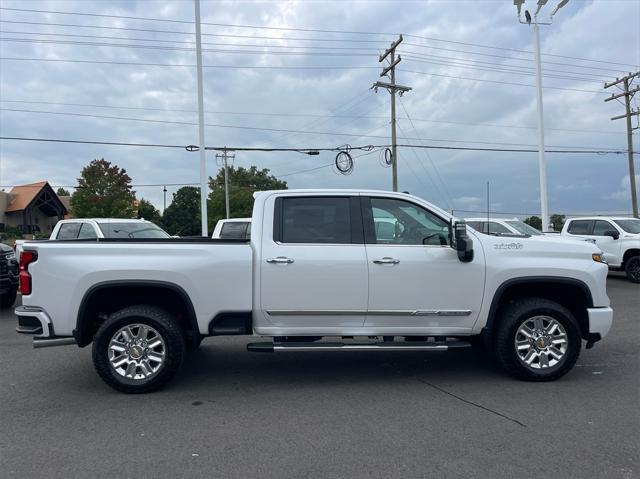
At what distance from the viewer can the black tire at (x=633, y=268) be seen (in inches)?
529

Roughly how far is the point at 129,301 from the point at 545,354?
14.2 feet

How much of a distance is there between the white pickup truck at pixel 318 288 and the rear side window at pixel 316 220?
0.04ft

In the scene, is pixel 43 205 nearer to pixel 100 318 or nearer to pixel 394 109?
pixel 394 109

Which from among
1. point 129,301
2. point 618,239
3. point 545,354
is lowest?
point 545,354

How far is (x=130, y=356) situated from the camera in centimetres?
499

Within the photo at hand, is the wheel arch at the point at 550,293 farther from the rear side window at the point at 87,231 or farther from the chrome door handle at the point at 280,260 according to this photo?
the rear side window at the point at 87,231

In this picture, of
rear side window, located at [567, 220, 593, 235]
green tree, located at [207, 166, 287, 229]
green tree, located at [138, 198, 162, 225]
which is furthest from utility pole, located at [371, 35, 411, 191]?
green tree, located at [138, 198, 162, 225]

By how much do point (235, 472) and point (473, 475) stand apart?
1.57m

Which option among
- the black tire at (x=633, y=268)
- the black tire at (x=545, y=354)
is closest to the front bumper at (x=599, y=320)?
the black tire at (x=545, y=354)

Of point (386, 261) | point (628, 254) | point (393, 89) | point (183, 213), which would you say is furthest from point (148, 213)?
point (386, 261)

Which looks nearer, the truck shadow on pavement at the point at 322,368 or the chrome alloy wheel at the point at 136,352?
the chrome alloy wheel at the point at 136,352

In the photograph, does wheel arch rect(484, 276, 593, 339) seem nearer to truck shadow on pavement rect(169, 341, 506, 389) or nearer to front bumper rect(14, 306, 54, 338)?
truck shadow on pavement rect(169, 341, 506, 389)

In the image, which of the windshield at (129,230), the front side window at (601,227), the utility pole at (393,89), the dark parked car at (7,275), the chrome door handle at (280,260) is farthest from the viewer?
the utility pole at (393,89)

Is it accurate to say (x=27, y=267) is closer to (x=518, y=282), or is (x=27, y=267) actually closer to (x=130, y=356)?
(x=130, y=356)
